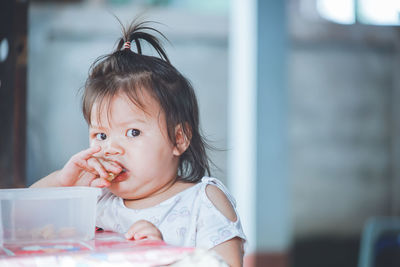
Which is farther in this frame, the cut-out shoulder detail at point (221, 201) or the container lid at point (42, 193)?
the cut-out shoulder detail at point (221, 201)

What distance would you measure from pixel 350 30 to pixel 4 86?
9.49 ft

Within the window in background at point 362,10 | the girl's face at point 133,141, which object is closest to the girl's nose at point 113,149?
the girl's face at point 133,141

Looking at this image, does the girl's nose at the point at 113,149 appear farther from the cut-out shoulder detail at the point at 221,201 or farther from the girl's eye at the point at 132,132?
the cut-out shoulder detail at the point at 221,201

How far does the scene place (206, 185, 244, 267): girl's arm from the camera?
65 centimetres

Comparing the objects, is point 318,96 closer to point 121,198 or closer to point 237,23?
point 237,23

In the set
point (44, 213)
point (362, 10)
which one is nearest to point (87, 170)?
point (44, 213)

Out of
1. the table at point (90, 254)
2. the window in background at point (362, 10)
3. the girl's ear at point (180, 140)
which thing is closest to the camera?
the table at point (90, 254)

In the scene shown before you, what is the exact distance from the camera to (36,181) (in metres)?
0.74

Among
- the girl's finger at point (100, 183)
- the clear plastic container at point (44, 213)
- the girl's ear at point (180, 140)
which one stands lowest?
the clear plastic container at point (44, 213)

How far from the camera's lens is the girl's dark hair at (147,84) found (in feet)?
2.22

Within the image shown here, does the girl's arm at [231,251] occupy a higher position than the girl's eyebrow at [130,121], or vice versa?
the girl's eyebrow at [130,121]

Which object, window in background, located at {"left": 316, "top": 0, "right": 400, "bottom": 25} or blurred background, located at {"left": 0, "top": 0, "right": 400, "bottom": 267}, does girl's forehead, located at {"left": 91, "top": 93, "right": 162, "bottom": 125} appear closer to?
blurred background, located at {"left": 0, "top": 0, "right": 400, "bottom": 267}

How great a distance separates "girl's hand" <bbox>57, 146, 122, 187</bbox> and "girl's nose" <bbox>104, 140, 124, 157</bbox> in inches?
0.4

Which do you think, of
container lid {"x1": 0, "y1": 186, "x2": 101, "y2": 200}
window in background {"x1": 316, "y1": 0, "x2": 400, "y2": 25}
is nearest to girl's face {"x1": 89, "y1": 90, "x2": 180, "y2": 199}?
container lid {"x1": 0, "y1": 186, "x2": 101, "y2": 200}
